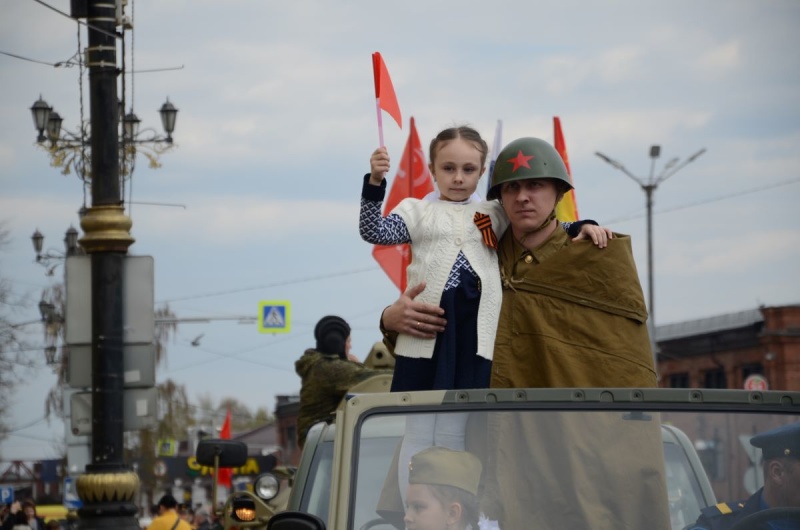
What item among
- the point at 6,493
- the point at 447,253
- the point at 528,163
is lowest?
the point at 6,493

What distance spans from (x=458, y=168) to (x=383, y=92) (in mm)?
483

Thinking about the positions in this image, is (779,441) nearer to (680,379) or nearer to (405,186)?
(405,186)

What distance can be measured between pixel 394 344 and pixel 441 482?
1.23 metres

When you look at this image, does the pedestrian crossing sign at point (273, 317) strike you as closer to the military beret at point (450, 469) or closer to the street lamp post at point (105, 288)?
the street lamp post at point (105, 288)

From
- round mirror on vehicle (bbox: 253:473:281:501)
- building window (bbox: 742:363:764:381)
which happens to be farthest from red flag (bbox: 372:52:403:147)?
building window (bbox: 742:363:764:381)

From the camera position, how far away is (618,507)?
13.3 ft

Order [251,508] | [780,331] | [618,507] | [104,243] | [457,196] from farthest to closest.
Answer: [780,331] < [104,243] < [251,508] < [457,196] < [618,507]

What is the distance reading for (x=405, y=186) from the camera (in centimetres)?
1672

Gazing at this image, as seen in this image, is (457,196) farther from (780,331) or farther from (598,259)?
(780,331)

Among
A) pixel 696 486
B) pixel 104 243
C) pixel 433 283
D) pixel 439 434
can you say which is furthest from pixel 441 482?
pixel 104 243

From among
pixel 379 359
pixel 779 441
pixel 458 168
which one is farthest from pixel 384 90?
pixel 379 359

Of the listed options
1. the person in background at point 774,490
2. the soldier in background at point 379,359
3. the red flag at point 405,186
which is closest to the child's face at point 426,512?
the person in background at point 774,490

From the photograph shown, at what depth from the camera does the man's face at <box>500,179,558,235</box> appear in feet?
16.8

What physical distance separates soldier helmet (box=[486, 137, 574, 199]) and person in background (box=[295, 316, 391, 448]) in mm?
3941
